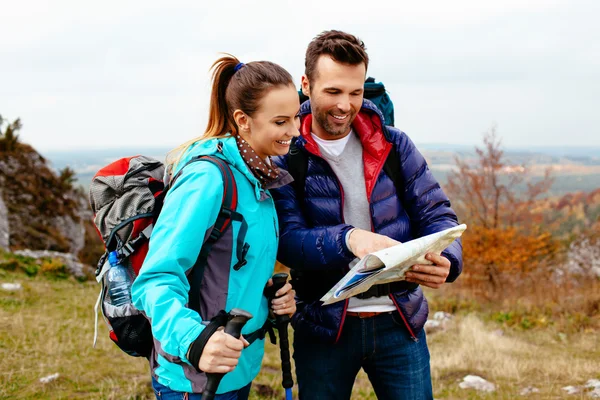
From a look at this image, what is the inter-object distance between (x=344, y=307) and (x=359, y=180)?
60 cm

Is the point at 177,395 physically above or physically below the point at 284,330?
below

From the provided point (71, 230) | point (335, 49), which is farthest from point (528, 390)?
point (71, 230)

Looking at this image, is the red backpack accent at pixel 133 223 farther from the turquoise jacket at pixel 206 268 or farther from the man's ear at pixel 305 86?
the man's ear at pixel 305 86

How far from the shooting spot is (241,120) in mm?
2168

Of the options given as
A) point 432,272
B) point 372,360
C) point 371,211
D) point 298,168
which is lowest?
point 372,360

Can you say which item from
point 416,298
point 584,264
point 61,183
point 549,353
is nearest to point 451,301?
point 549,353

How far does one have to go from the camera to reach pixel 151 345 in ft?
6.73

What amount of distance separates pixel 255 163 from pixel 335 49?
0.73 metres

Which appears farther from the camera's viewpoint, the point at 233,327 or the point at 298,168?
the point at 298,168

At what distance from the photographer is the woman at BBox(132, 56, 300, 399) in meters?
1.64

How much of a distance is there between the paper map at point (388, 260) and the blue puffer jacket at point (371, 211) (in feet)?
0.97

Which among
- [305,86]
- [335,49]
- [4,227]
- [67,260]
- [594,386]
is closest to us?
[335,49]

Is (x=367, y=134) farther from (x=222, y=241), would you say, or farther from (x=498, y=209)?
(x=498, y=209)

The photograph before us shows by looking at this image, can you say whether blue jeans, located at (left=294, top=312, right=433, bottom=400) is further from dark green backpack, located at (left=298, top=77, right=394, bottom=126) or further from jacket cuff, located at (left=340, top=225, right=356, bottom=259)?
dark green backpack, located at (left=298, top=77, right=394, bottom=126)
